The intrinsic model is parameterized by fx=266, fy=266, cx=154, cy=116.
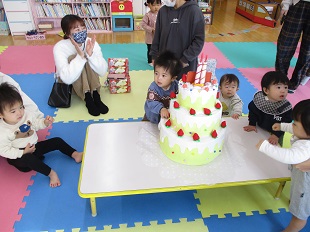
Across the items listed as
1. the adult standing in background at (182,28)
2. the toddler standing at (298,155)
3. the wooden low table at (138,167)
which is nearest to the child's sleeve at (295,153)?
the toddler standing at (298,155)

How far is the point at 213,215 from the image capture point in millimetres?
1963

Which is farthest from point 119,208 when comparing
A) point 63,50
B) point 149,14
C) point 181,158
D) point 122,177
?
point 149,14

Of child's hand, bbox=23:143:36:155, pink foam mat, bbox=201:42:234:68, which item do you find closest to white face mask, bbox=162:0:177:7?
child's hand, bbox=23:143:36:155

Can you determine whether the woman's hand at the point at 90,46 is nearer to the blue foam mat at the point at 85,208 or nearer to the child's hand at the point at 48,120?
the child's hand at the point at 48,120

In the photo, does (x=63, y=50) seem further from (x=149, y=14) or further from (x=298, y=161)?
(x=298, y=161)

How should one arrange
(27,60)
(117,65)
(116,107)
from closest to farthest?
1. (116,107)
2. (117,65)
3. (27,60)

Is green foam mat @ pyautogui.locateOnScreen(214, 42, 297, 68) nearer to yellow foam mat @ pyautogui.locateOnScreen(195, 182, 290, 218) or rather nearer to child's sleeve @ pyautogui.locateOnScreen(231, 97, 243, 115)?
child's sleeve @ pyautogui.locateOnScreen(231, 97, 243, 115)

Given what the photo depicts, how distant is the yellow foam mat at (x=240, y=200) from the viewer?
2004 mm

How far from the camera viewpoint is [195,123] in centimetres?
171

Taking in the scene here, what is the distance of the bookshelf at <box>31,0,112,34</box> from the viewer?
18.9ft

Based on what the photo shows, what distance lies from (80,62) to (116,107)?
27.0 inches

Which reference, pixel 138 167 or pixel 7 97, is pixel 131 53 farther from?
pixel 138 167

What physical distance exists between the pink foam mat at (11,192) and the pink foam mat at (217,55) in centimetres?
334

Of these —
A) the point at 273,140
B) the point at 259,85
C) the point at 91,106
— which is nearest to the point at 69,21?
the point at 91,106
